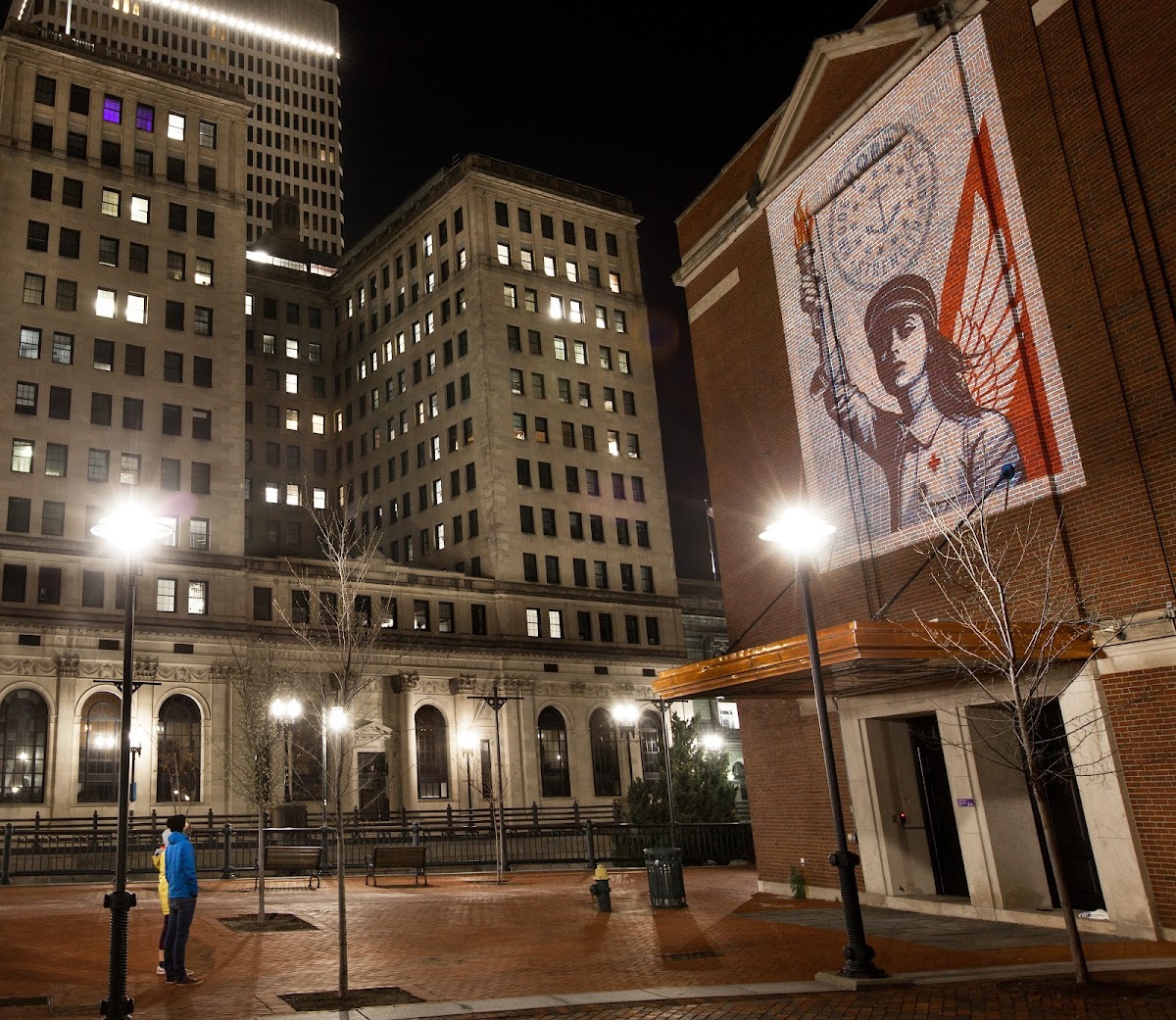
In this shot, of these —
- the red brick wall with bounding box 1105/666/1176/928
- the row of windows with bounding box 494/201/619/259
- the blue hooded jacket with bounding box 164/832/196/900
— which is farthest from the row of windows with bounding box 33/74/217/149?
the red brick wall with bounding box 1105/666/1176/928

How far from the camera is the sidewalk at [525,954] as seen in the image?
44.2 ft

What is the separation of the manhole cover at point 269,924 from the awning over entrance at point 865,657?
9.15 meters

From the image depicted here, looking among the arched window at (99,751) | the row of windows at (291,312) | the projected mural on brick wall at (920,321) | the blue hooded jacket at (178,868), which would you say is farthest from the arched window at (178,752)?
the blue hooded jacket at (178,868)

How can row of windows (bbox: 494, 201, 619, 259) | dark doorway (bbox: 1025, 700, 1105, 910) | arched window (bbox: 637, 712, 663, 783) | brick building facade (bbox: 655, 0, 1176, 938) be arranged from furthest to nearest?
row of windows (bbox: 494, 201, 619, 259) < arched window (bbox: 637, 712, 663, 783) < dark doorway (bbox: 1025, 700, 1105, 910) < brick building facade (bbox: 655, 0, 1176, 938)

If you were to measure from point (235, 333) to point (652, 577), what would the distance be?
33018mm

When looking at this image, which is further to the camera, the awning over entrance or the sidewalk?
the awning over entrance

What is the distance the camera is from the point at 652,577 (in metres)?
77.8

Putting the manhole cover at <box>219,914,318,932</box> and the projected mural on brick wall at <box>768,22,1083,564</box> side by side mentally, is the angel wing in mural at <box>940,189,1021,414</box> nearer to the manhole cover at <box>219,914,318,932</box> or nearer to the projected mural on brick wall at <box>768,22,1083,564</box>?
the projected mural on brick wall at <box>768,22,1083,564</box>

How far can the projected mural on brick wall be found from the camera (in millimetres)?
20422

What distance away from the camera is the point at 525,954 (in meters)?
17.2

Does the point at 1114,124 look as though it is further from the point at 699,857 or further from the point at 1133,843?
the point at 699,857

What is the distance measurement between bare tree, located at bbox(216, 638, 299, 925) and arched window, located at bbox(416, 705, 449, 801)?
31.3 feet

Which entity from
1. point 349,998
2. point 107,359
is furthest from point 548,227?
point 349,998

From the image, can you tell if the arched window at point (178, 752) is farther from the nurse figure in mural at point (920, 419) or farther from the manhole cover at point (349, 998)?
the manhole cover at point (349, 998)
